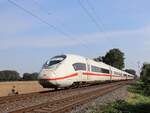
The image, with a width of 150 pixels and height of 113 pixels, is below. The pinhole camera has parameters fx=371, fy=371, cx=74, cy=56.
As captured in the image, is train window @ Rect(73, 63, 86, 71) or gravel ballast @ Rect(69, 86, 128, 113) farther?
train window @ Rect(73, 63, 86, 71)

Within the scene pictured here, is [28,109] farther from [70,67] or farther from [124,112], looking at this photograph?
[70,67]

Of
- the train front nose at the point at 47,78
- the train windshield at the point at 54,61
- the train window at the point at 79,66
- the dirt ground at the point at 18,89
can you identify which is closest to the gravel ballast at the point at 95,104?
the train front nose at the point at 47,78

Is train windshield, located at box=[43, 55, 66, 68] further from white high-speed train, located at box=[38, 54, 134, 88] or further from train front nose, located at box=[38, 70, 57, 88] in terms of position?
train front nose, located at box=[38, 70, 57, 88]

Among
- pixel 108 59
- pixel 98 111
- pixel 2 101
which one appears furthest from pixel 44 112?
pixel 108 59

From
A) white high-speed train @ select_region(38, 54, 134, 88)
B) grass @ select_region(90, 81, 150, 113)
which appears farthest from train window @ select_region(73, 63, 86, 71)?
grass @ select_region(90, 81, 150, 113)

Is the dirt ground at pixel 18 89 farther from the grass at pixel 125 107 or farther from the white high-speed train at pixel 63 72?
the grass at pixel 125 107

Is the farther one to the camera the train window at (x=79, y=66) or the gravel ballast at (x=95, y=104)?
the train window at (x=79, y=66)

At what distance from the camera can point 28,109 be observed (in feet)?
45.6

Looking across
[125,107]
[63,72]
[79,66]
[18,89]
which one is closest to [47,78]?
[63,72]

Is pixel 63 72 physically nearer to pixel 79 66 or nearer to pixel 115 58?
pixel 79 66

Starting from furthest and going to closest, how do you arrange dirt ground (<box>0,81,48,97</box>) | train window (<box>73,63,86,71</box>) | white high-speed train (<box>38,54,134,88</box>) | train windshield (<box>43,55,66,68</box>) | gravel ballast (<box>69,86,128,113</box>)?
1. dirt ground (<box>0,81,48,97</box>)
2. train window (<box>73,63,86,71</box>)
3. train windshield (<box>43,55,66,68</box>)
4. white high-speed train (<box>38,54,134,88</box>)
5. gravel ballast (<box>69,86,128,113</box>)

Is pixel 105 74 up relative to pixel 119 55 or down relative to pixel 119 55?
down

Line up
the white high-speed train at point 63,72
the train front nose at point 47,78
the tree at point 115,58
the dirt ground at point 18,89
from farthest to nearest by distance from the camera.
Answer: the tree at point 115,58 → the dirt ground at point 18,89 → the white high-speed train at point 63,72 → the train front nose at point 47,78

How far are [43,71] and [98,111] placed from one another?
13437 mm
